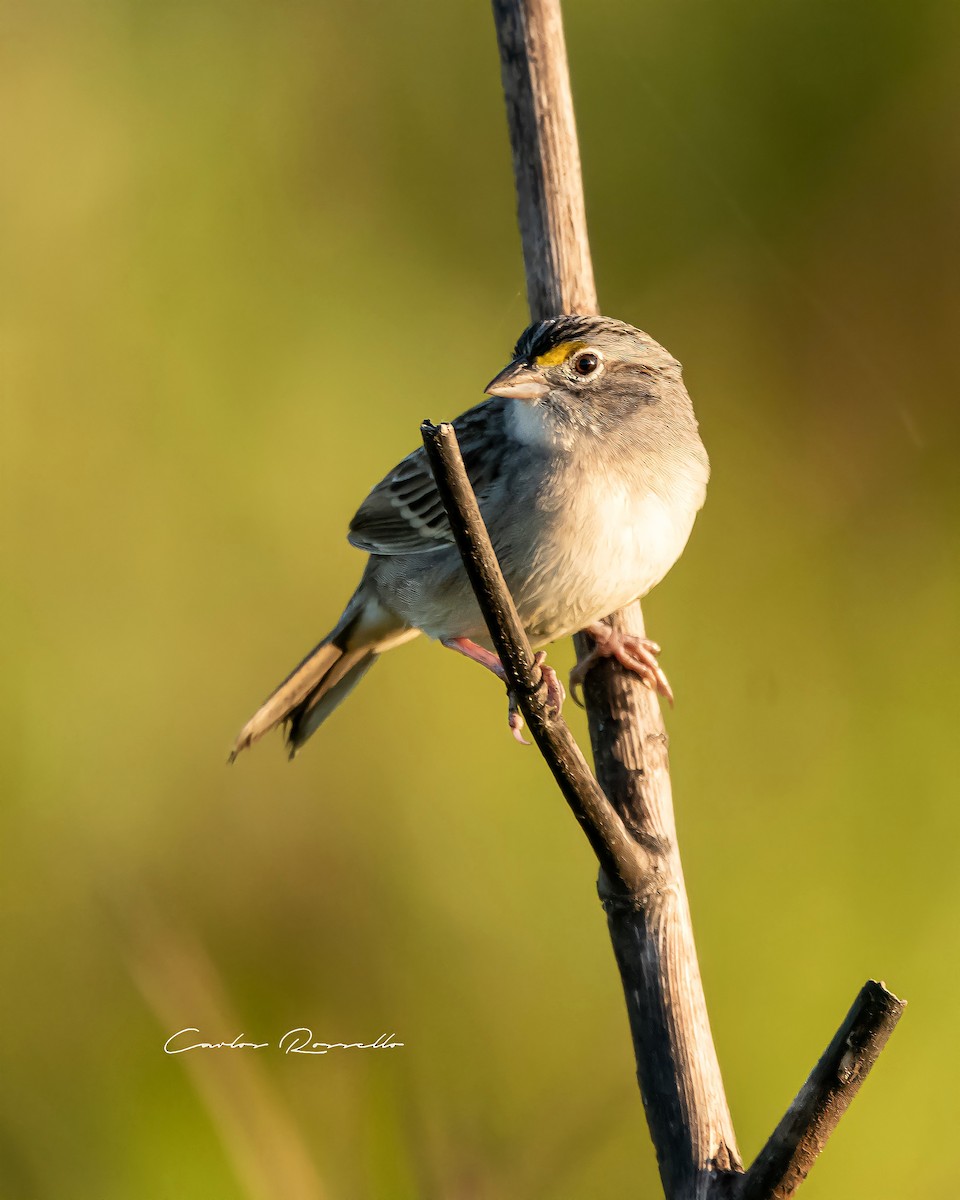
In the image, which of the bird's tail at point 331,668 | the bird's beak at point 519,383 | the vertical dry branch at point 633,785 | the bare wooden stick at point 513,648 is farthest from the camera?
the bird's tail at point 331,668

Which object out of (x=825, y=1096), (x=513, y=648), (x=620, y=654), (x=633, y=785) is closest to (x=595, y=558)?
(x=620, y=654)

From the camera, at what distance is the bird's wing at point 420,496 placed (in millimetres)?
2289

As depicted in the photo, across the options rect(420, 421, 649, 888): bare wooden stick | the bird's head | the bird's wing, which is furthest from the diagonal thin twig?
the bird's wing

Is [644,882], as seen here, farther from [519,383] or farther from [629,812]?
[519,383]

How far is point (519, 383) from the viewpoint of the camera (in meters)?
2.08

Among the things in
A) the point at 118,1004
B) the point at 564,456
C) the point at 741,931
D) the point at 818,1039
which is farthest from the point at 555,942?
the point at 564,456

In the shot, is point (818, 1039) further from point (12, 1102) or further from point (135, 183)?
point (135, 183)

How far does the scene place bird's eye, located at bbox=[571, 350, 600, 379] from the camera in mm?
2164

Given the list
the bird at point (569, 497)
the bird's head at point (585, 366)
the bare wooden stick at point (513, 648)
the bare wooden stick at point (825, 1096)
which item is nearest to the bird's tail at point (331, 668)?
the bird at point (569, 497)

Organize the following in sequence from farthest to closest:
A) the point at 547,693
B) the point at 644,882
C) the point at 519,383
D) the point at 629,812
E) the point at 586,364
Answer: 1. the point at 586,364
2. the point at 519,383
3. the point at 629,812
4. the point at 644,882
5. the point at 547,693

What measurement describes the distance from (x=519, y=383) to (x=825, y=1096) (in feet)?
3.74

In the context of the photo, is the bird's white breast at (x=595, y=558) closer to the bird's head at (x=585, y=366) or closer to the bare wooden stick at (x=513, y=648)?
the bird's head at (x=585, y=366)

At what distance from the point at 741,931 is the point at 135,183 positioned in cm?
205

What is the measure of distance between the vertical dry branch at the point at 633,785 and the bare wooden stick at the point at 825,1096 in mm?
148
